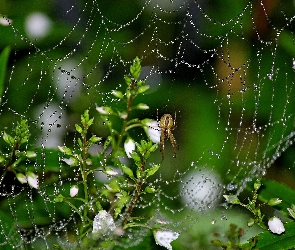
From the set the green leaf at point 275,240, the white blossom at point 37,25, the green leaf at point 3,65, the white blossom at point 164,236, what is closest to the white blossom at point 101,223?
the white blossom at point 164,236

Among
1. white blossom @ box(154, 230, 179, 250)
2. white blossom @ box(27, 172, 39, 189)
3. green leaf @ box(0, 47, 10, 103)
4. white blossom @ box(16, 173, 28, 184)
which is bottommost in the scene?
white blossom @ box(154, 230, 179, 250)

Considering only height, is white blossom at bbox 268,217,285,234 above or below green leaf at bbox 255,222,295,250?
above

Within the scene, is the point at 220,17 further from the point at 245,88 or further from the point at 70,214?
the point at 70,214

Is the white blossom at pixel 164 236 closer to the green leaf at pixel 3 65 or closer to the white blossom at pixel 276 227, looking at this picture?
the white blossom at pixel 276 227

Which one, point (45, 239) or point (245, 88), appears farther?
point (245, 88)

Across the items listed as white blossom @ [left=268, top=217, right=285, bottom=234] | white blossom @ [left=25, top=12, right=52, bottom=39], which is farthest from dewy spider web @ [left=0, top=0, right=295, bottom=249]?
white blossom @ [left=268, top=217, right=285, bottom=234]

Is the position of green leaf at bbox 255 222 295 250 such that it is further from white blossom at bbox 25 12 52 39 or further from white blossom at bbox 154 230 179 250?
white blossom at bbox 25 12 52 39

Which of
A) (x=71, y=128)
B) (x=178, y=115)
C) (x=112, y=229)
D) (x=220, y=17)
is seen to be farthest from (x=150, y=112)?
(x=112, y=229)

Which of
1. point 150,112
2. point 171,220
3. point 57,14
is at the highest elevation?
point 57,14
